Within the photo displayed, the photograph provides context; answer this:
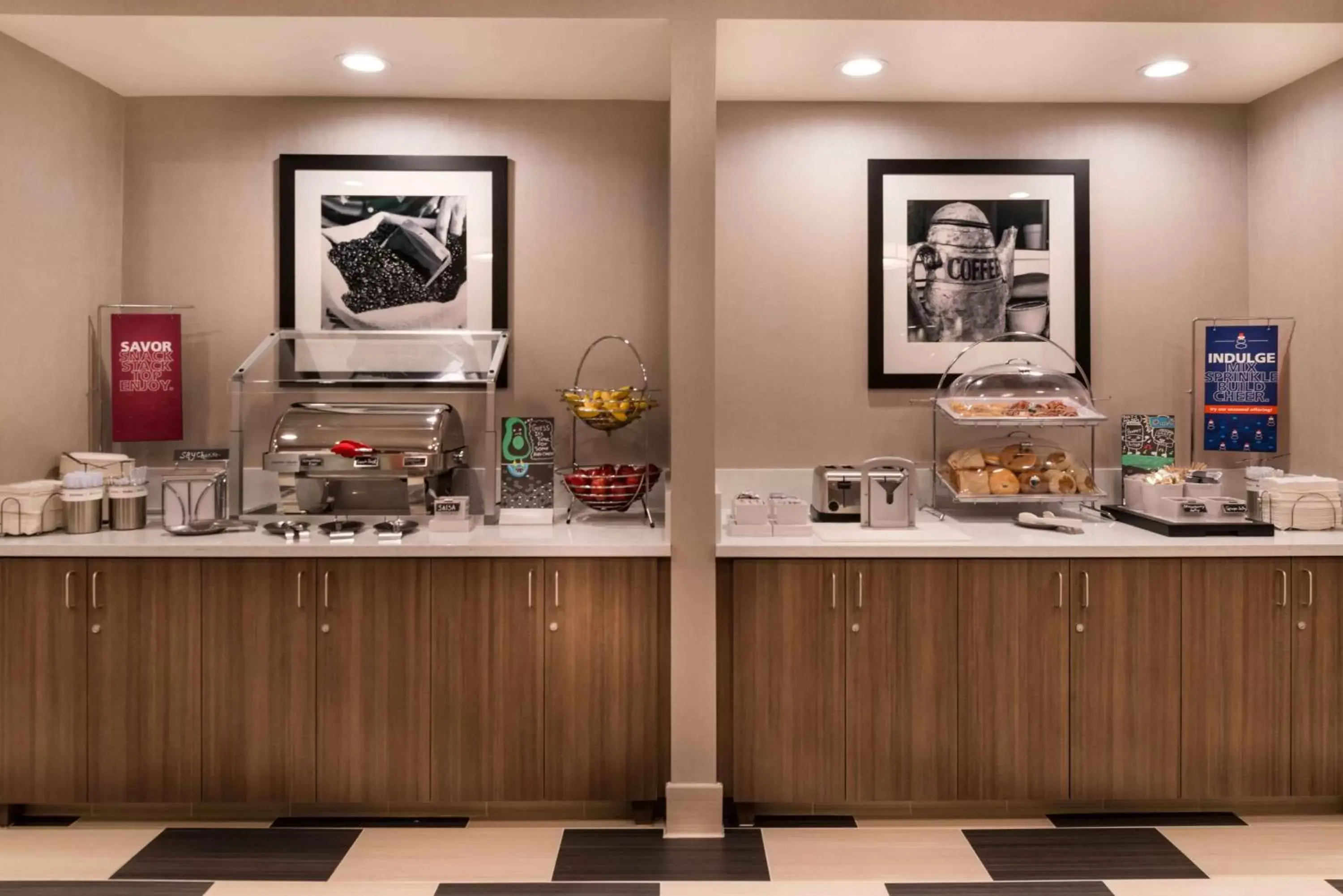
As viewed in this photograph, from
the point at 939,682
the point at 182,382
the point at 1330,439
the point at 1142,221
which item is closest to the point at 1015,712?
the point at 939,682

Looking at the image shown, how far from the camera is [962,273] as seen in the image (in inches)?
131

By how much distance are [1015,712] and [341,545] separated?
6.63 feet

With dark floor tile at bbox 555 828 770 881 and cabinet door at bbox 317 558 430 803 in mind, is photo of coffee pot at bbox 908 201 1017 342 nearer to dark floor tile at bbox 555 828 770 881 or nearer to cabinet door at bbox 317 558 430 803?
dark floor tile at bbox 555 828 770 881

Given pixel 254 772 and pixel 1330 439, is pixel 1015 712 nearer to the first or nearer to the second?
pixel 1330 439

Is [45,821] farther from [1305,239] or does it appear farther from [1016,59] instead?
[1305,239]

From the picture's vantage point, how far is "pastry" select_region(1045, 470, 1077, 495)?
3.06 meters

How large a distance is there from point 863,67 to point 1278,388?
6.03 ft

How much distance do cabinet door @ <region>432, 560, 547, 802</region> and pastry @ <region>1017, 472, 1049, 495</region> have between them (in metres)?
1.65

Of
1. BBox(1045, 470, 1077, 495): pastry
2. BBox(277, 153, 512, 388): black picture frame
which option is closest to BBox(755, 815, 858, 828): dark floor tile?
BBox(1045, 470, 1077, 495): pastry

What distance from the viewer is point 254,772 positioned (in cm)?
264

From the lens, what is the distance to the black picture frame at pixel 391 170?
3252 millimetres

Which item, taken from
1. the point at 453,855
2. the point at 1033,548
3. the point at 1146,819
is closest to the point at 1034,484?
the point at 1033,548

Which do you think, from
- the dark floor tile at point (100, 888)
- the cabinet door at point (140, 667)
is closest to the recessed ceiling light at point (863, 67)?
the cabinet door at point (140, 667)

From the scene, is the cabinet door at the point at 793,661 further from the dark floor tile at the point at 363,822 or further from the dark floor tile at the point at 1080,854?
the dark floor tile at the point at 363,822
